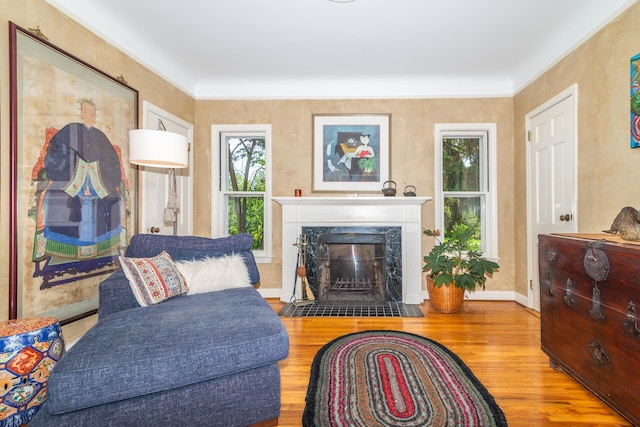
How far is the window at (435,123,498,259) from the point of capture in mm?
3719

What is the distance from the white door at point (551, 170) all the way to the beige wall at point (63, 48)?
3673 millimetres

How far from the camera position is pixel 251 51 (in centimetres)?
308

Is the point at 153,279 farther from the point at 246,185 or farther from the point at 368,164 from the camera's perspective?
the point at 368,164

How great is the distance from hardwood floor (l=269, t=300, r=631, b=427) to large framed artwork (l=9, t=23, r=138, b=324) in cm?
155

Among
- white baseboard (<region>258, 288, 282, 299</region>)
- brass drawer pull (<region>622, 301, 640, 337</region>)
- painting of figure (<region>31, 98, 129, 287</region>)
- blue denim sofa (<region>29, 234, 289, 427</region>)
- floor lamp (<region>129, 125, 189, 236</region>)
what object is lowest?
white baseboard (<region>258, 288, 282, 299</region>)

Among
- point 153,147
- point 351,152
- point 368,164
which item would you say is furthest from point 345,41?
point 153,147

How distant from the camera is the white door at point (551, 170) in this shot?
265 centimetres

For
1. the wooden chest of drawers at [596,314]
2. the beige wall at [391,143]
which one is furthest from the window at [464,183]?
the wooden chest of drawers at [596,314]

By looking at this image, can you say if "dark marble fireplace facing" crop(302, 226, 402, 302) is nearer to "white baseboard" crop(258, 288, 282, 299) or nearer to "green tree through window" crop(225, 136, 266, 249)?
"white baseboard" crop(258, 288, 282, 299)

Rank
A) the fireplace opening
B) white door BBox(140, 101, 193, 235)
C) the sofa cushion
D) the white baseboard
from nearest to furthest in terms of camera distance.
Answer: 1. the sofa cushion
2. white door BBox(140, 101, 193, 235)
3. the fireplace opening
4. the white baseboard

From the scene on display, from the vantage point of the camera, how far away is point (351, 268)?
353 centimetres

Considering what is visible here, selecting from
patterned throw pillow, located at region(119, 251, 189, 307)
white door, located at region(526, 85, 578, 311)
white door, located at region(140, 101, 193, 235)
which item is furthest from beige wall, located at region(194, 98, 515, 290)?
patterned throw pillow, located at region(119, 251, 189, 307)

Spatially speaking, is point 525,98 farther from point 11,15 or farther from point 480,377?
point 11,15

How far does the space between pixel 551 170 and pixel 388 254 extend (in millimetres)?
1710
